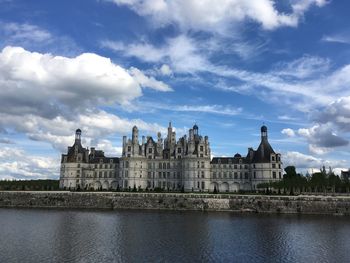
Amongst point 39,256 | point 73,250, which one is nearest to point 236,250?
point 73,250

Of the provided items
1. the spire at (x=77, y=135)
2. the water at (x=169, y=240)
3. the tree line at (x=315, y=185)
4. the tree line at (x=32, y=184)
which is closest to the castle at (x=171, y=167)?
the spire at (x=77, y=135)

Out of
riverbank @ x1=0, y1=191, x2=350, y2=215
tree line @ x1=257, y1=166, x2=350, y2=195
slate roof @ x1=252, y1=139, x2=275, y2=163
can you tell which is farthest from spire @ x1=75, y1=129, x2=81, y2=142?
tree line @ x1=257, y1=166, x2=350, y2=195

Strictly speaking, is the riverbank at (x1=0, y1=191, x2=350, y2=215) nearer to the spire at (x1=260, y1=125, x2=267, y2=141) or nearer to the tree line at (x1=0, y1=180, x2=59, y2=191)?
the tree line at (x1=0, y1=180, x2=59, y2=191)

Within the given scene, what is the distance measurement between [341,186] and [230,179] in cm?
3175

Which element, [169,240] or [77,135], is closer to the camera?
[169,240]

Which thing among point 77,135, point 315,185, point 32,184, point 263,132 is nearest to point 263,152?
point 263,132

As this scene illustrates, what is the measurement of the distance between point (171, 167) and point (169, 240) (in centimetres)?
7050

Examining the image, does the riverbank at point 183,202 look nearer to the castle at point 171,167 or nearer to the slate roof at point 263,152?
the castle at point 171,167

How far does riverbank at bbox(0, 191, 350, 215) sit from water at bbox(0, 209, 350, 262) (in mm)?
16800

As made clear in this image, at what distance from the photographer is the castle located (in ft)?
338

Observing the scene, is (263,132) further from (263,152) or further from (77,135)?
(77,135)

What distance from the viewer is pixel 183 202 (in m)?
74.2

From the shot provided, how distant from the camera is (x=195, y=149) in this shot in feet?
344

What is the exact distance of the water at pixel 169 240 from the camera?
3103 centimetres
